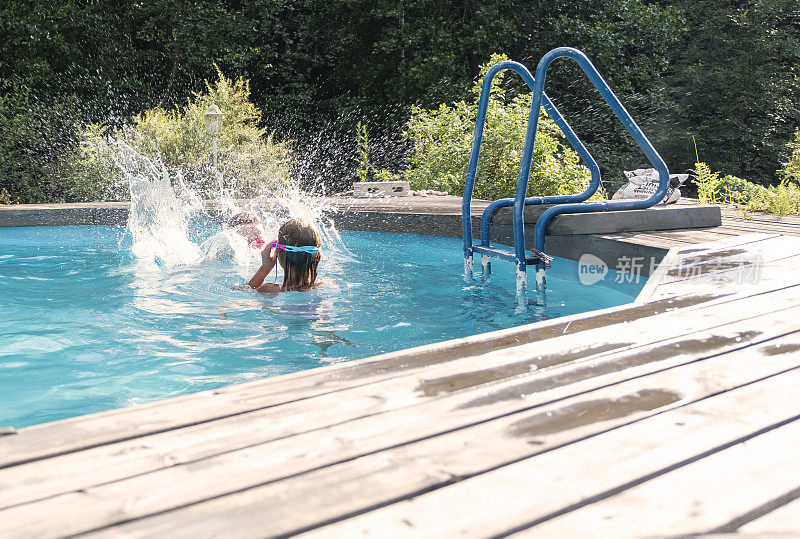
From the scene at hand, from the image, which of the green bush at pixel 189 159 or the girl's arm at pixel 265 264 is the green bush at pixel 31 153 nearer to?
the green bush at pixel 189 159

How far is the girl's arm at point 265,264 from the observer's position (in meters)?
4.88

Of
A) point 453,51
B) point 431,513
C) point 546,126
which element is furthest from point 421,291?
point 453,51

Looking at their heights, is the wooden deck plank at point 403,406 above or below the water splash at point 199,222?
below

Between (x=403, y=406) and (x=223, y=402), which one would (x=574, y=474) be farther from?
(x=223, y=402)

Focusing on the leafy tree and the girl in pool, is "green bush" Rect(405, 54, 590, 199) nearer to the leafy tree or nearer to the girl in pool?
the girl in pool

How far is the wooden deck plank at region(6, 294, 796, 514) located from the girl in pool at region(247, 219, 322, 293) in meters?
2.61

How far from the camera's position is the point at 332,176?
17750 millimetres

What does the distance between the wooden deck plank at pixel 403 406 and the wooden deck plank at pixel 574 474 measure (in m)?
0.25

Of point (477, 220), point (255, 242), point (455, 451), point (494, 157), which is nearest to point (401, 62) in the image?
point (494, 157)

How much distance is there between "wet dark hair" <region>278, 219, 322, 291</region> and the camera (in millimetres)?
4688

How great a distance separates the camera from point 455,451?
1.59m

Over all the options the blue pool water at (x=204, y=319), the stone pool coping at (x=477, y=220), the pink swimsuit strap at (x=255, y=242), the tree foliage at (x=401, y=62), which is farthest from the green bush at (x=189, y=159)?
the pink swimsuit strap at (x=255, y=242)

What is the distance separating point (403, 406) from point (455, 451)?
0.97 feet

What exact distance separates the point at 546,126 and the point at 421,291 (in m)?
5.52
